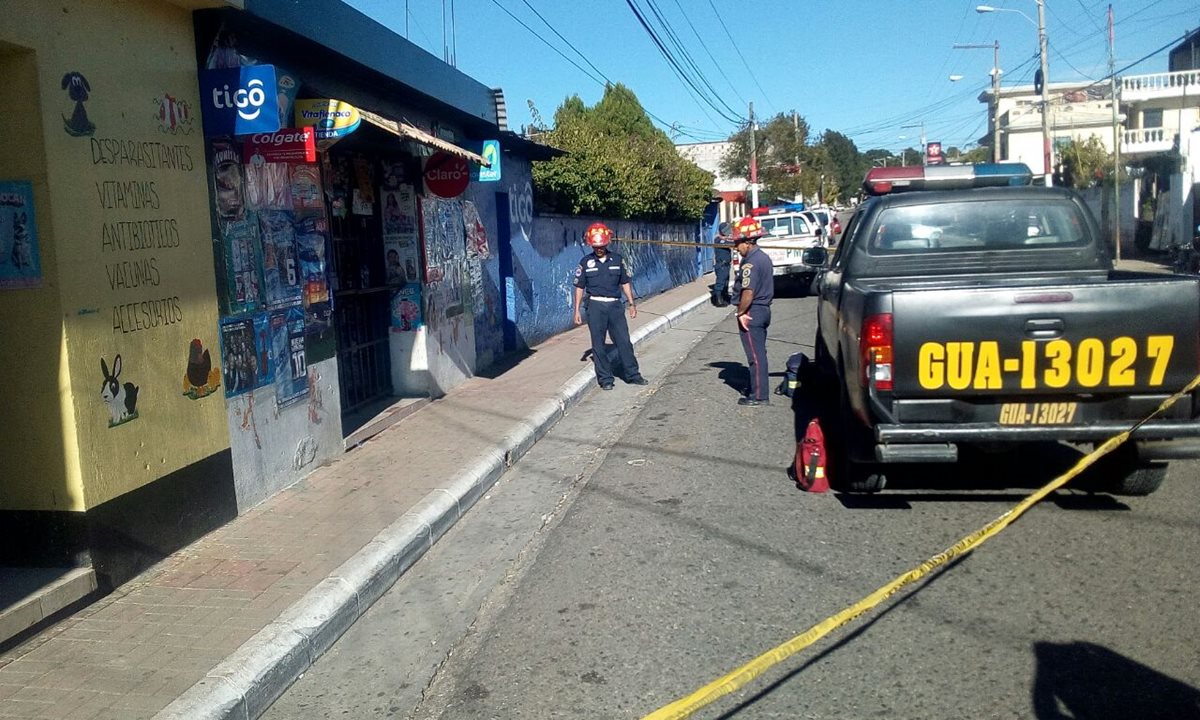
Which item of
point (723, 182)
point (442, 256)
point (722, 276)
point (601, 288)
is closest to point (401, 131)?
point (442, 256)

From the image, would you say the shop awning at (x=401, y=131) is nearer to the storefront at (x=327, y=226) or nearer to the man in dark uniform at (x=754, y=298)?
the storefront at (x=327, y=226)

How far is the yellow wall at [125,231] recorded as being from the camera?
514 cm

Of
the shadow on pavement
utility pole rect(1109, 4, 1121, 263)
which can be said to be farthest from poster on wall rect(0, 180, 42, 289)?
utility pole rect(1109, 4, 1121, 263)

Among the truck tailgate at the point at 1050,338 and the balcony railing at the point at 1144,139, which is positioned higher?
the balcony railing at the point at 1144,139

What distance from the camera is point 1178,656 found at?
4148 mm

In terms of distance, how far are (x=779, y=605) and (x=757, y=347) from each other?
4.99 meters

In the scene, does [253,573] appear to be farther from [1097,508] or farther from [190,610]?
[1097,508]

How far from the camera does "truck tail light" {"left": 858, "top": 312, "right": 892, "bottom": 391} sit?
550 cm

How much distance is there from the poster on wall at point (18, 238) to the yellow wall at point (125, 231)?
80 millimetres

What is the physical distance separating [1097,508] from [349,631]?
4488 mm

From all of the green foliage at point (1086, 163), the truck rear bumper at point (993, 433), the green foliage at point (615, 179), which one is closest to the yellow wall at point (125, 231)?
the truck rear bumper at point (993, 433)

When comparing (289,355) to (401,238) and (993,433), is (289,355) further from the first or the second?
(993,433)

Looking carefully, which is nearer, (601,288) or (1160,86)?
(601,288)

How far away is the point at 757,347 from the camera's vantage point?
973cm
